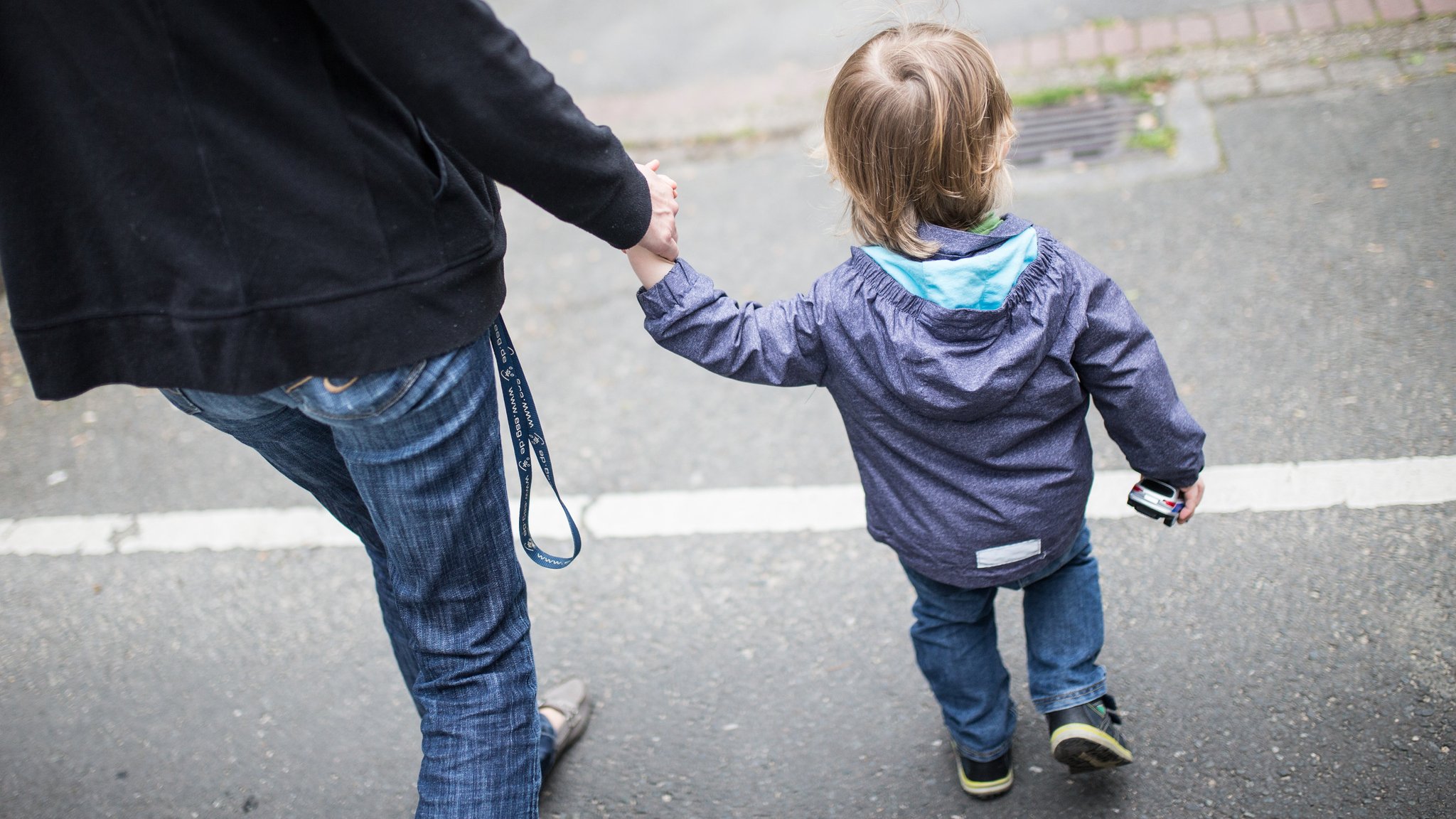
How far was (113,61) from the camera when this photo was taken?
1.31 metres

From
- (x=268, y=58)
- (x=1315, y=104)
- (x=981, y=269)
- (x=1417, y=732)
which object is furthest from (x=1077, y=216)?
(x=268, y=58)

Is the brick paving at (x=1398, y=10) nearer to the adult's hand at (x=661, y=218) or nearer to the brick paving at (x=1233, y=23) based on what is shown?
the brick paving at (x=1233, y=23)

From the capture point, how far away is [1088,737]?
1.97 m

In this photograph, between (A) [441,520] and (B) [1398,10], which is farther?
(B) [1398,10]

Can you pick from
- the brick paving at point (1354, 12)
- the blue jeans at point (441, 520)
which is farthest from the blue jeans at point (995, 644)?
the brick paving at point (1354, 12)

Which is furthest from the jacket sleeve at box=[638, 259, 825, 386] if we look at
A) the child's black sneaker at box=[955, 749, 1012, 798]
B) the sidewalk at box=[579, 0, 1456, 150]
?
the sidewalk at box=[579, 0, 1456, 150]

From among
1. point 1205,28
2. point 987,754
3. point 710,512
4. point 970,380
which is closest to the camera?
point 970,380

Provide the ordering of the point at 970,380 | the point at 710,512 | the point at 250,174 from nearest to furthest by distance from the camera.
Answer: the point at 250,174 < the point at 970,380 < the point at 710,512

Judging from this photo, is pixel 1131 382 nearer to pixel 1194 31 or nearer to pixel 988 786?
pixel 988 786

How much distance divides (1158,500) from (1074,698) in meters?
0.40

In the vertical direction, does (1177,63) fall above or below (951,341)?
below

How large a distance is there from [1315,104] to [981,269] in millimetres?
3316

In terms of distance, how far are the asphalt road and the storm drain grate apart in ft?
1.11

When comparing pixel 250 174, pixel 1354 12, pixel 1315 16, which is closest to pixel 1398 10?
pixel 1354 12
